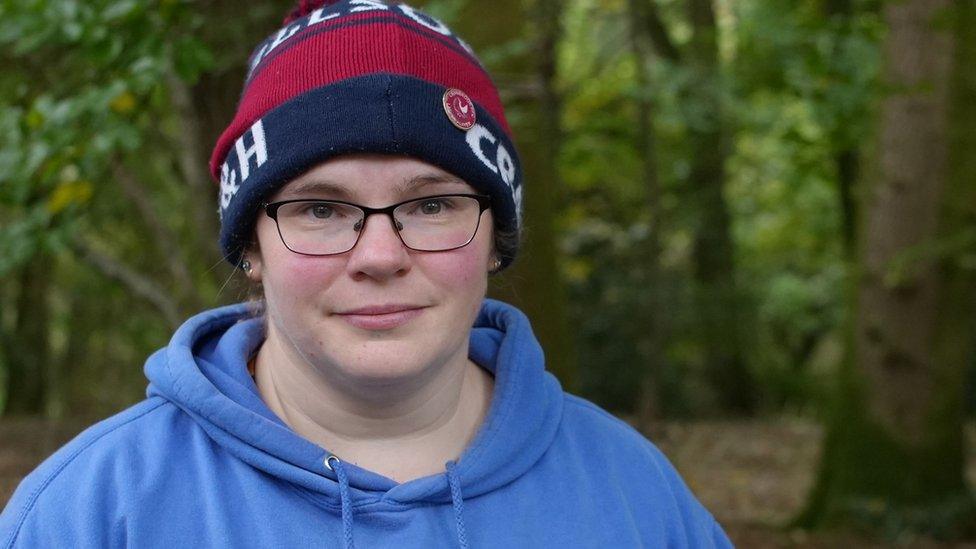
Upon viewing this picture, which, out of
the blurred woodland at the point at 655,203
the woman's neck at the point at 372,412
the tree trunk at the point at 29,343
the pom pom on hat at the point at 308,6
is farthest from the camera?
the tree trunk at the point at 29,343

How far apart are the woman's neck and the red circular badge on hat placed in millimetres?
453

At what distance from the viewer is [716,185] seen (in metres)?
13.4

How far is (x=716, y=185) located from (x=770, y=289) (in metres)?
3.19

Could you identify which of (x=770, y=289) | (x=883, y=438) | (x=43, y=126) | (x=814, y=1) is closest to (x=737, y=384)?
(x=770, y=289)

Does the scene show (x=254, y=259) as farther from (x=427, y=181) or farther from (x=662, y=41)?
(x=662, y=41)

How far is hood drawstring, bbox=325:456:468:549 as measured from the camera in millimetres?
1969

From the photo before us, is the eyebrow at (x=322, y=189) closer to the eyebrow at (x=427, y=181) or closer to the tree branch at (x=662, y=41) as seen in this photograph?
the eyebrow at (x=427, y=181)

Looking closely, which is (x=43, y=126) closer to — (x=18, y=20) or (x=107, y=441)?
(x=18, y=20)

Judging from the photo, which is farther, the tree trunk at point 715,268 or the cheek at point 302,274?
the tree trunk at point 715,268

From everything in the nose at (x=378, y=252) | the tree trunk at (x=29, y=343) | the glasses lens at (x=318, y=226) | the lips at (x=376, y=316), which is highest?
the glasses lens at (x=318, y=226)

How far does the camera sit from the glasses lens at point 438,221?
2018mm

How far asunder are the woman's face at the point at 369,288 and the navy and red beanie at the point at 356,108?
0.13 ft

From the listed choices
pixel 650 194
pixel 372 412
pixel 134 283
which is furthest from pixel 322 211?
pixel 650 194

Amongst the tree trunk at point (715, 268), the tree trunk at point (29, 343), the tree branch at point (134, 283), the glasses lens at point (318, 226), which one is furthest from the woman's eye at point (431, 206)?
the tree trunk at point (29, 343)
